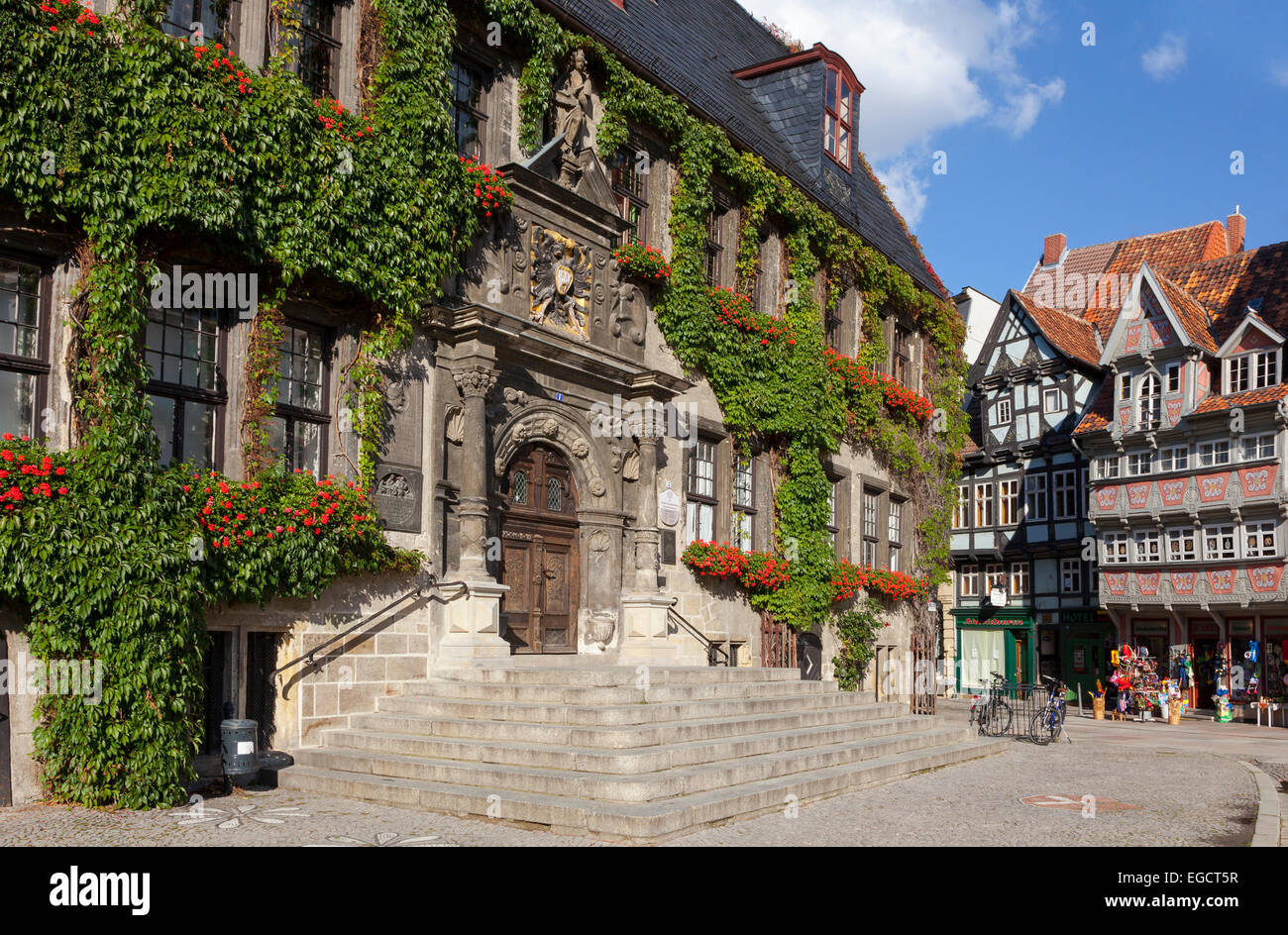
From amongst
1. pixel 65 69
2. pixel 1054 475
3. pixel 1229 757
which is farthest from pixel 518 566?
pixel 1054 475

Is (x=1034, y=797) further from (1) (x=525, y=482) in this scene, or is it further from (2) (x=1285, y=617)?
(2) (x=1285, y=617)

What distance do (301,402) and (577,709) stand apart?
4297 mm

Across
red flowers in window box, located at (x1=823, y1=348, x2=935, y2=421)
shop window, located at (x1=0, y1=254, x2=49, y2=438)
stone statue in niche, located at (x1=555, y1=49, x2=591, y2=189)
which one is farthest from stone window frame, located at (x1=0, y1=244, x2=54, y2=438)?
red flowers in window box, located at (x1=823, y1=348, x2=935, y2=421)

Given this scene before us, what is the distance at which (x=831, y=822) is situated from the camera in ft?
30.2

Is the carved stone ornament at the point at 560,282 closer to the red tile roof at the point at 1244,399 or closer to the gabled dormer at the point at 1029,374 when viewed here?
the red tile roof at the point at 1244,399

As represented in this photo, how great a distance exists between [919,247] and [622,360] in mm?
12705

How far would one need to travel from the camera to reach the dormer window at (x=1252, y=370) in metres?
28.5

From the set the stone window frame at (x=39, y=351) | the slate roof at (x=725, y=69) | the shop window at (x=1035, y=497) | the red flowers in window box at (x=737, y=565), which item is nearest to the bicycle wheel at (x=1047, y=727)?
the red flowers in window box at (x=737, y=565)

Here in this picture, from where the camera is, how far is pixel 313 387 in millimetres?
11930

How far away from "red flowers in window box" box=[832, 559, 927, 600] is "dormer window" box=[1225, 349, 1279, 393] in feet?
38.4

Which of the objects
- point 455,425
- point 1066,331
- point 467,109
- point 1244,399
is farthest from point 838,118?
point 1066,331

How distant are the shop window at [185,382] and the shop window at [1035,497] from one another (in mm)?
30736

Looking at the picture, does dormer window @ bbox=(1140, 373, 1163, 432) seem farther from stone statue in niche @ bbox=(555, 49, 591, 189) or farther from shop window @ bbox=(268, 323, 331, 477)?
shop window @ bbox=(268, 323, 331, 477)

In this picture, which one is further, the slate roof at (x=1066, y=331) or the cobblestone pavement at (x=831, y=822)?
the slate roof at (x=1066, y=331)
